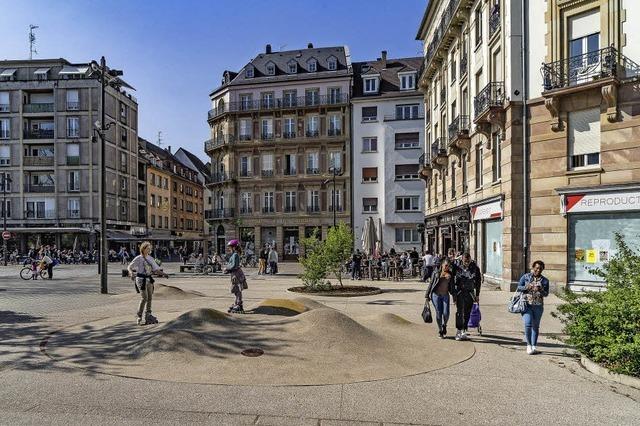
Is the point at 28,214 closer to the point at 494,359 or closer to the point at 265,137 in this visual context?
the point at 265,137

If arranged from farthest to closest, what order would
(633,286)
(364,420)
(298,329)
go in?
1. (298,329)
2. (633,286)
3. (364,420)

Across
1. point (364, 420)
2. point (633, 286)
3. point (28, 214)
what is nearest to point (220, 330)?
point (364, 420)

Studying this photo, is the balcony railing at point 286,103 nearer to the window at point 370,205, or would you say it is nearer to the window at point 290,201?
the window at point 290,201

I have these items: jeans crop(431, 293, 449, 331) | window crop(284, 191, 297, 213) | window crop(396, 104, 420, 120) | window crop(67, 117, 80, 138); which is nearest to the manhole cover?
jeans crop(431, 293, 449, 331)

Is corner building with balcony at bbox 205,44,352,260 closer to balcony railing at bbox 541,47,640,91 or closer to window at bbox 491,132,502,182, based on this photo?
window at bbox 491,132,502,182

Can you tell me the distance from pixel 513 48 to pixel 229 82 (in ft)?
122

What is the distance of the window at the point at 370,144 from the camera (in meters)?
46.7

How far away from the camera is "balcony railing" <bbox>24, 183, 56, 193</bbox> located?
52.5m

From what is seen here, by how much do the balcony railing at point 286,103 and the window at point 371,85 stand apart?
218 cm

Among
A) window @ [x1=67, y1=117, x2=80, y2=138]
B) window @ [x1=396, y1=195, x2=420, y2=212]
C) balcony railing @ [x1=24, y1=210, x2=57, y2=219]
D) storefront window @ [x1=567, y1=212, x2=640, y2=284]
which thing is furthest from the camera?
window @ [x1=67, y1=117, x2=80, y2=138]

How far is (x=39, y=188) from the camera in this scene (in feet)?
173

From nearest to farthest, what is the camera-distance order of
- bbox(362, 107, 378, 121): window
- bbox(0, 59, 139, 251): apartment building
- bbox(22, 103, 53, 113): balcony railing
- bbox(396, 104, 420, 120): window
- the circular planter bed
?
the circular planter bed, bbox(396, 104, 420, 120): window, bbox(362, 107, 378, 121): window, bbox(0, 59, 139, 251): apartment building, bbox(22, 103, 53, 113): balcony railing

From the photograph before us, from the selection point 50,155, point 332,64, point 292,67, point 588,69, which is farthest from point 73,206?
point 588,69

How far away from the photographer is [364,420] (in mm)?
5215
